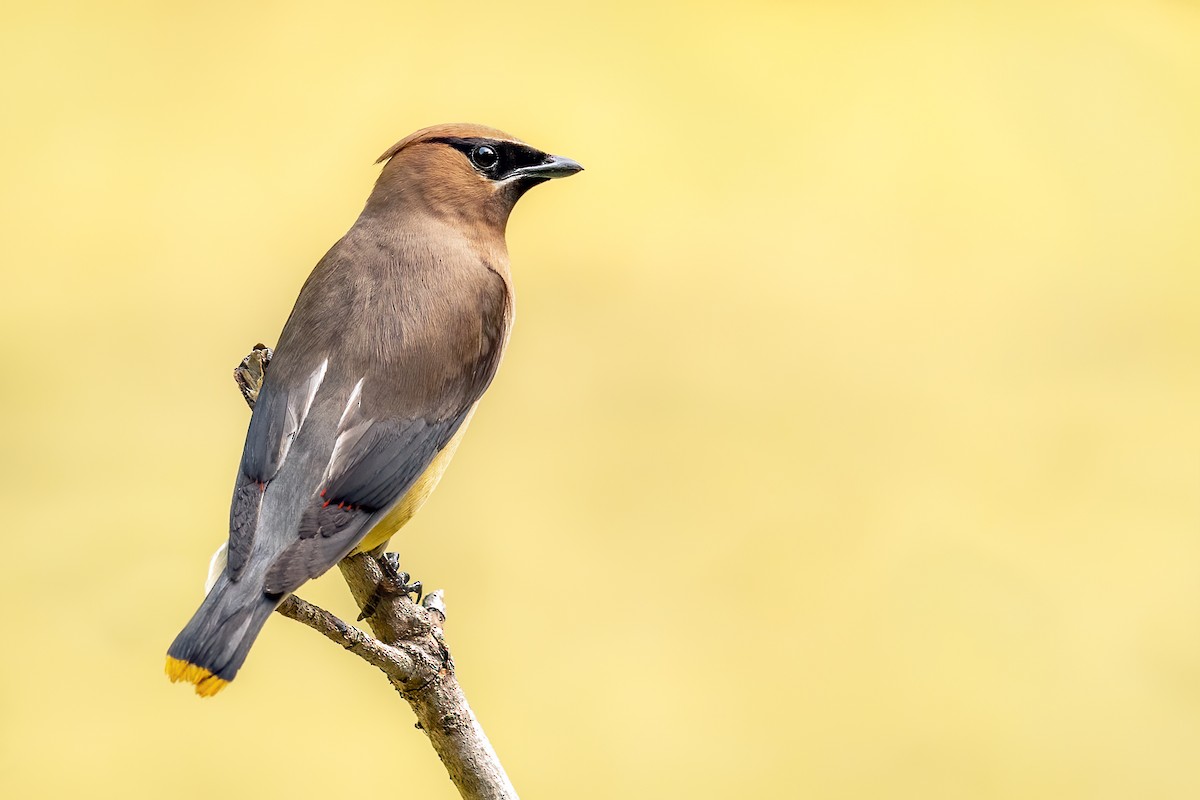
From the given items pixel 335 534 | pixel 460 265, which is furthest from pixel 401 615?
pixel 460 265

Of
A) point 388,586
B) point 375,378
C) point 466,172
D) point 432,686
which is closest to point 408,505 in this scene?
point 388,586

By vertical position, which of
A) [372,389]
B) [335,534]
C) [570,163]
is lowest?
[335,534]

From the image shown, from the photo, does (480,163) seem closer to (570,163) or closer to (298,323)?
(570,163)

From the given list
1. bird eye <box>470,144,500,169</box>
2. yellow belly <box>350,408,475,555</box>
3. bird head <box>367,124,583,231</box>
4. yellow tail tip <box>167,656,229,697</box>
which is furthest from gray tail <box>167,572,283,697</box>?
bird eye <box>470,144,500,169</box>

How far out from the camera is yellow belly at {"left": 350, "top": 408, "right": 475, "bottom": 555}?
3.52 meters

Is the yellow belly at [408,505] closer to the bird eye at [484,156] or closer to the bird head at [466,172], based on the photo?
the bird head at [466,172]

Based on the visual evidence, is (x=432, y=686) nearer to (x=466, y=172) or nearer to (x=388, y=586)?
(x=388, y=586)

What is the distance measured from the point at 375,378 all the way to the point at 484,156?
871mm

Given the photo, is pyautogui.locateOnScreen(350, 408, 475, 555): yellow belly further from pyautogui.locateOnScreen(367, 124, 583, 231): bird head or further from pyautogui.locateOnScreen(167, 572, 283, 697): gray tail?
pyautogui.locateOnScreen(367, 124, 583, 231): bird head

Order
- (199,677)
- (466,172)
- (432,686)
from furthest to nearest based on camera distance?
(466,172)
(432,686)
(199,677)

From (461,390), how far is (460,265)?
1.18ft

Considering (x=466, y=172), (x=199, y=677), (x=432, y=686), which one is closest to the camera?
(x=199, y=677)

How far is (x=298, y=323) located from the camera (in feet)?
12.1

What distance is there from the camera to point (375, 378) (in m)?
3.52
